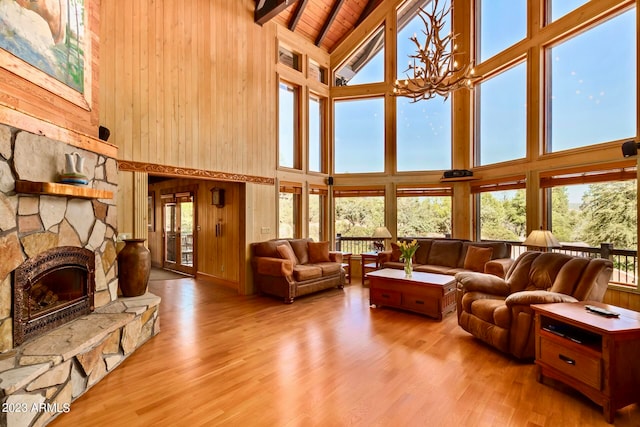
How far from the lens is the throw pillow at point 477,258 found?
5.19 metres

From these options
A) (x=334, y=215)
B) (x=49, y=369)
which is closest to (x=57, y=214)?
(x=49, y=369)

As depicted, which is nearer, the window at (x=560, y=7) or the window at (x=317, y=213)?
the window at (x=560, y=7)

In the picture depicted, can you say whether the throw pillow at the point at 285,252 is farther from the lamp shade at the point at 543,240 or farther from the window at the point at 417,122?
the lamp shade at the point at 543,240

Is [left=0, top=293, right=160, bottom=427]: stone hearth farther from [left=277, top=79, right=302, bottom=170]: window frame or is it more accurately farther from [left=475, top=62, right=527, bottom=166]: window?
[left=475, top=62, right=527, bottom=166]: window

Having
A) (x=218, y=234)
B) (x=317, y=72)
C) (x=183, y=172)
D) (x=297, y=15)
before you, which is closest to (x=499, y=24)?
(x=317, y=72)

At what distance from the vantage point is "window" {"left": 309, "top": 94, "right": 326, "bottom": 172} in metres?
7.06

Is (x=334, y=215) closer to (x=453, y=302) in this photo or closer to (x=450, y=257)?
(x=450, y=257)

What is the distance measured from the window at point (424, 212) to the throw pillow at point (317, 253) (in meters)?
1.89

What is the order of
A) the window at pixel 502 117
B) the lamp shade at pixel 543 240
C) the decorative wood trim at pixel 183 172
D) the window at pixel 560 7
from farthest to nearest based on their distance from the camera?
the window at pixel 502 117 < the window at pixel 560 7 < the lamp shade at pixel 543 240 < the decorative wood trim at pixel 183 172

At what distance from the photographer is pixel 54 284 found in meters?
2.78

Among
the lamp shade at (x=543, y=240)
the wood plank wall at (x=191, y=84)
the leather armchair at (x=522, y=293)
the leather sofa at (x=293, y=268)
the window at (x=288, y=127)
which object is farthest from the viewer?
the window at (x=288, y=127)

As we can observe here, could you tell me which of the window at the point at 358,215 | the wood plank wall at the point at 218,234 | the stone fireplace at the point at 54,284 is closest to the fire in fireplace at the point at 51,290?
the stone fireplace at the point at 54,284

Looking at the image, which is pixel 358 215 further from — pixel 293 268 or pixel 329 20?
pixel 329 20

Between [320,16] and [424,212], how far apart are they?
477cm
